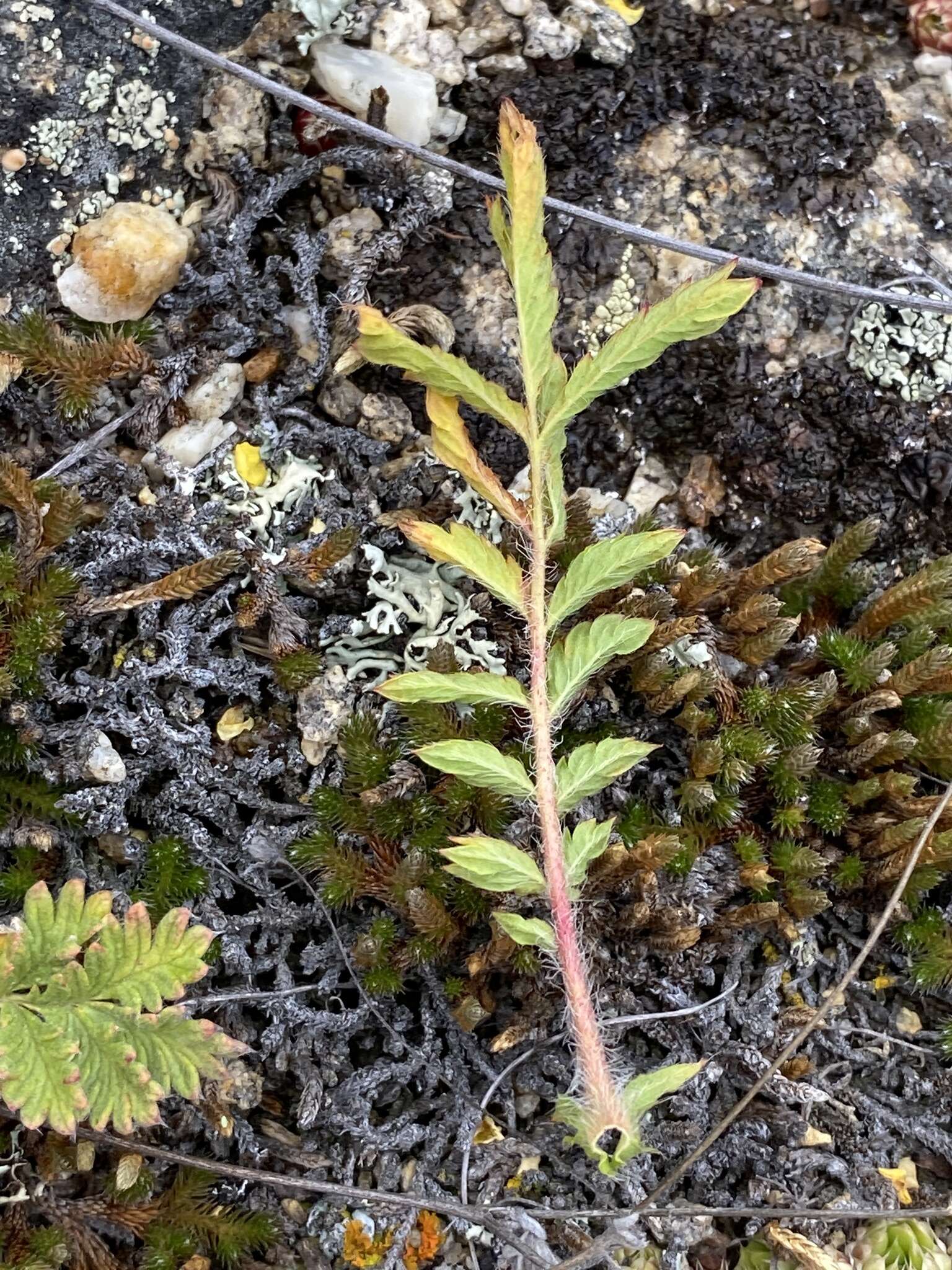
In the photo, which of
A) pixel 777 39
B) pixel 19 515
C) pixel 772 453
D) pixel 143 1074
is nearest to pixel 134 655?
pixel 19 515

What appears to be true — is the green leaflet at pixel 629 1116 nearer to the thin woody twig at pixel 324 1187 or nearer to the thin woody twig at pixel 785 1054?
the thin woody twig at pixel 785 1054

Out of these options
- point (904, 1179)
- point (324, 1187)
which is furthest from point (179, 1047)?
point (904, 1179)

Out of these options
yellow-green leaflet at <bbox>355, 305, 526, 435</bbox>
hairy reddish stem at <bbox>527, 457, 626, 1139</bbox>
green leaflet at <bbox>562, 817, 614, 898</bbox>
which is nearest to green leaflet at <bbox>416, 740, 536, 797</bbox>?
hairy reddish stem at <bbox>527, 457, 626, 1139</bbox>

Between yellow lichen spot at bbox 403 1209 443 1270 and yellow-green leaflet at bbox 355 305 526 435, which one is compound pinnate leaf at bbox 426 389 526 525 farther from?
yellow lichen spot at bbox 403 1209 443 1270

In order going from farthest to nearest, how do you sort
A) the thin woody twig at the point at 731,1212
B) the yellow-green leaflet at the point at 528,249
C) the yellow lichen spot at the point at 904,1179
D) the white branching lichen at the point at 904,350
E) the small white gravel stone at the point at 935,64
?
1. the small white gravel stone at the point at 935,64
2. the white branching lichen at the point at 904,350
3. the yellow lichen spot at the point at 904,1179
4. the thin woody twig at the point at 731,1212
5. the yellow-green leaflet at the point at 528,249

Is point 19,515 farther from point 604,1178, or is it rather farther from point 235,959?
point 604,1178

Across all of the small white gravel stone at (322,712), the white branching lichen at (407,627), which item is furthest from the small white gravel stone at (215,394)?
the small white gravel stone at (322,712)
